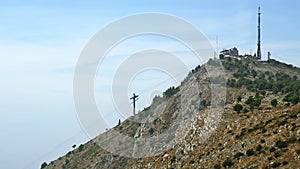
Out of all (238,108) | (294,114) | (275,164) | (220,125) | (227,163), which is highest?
(238,108)

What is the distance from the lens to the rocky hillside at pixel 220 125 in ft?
204

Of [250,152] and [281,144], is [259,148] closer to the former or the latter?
[250,152]

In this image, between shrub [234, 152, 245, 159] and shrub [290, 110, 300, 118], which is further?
shrub [290, 110, 300, 118]

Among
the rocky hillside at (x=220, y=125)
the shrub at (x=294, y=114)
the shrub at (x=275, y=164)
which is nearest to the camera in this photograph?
the shrub at (x=275, y=164)

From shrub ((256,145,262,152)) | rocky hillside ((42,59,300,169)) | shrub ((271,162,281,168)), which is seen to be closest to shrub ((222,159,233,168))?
rocky hillside ((42,59,300,169))

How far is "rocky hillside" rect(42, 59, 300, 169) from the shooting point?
204 ft

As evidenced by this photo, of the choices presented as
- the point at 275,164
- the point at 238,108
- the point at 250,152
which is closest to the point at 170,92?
the point at 238,108

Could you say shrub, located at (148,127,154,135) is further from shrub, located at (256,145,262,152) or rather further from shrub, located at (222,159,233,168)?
shrub, located at (256,145,262,152)

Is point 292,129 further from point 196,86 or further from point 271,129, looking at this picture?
point 196,86

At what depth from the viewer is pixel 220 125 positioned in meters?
76.6

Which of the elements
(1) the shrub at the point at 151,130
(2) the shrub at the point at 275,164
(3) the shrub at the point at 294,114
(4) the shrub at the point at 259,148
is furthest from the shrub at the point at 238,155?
(1) the shrub at the point at 151,130

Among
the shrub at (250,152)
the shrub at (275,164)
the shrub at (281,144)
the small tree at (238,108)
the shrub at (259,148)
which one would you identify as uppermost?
the small tree at (238,108)

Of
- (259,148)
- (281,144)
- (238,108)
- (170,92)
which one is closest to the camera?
(281,144)

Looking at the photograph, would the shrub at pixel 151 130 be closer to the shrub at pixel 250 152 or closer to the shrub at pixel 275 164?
the shrub at pixel 250 152
